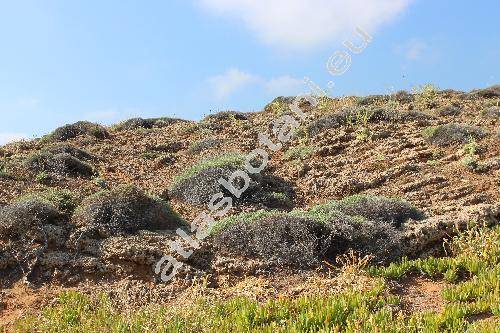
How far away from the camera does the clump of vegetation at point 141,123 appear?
1958 centimetres

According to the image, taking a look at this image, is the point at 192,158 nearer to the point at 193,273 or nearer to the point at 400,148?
the point at 400,148

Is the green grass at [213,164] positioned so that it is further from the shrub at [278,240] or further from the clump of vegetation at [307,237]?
the shrub at [278,240]

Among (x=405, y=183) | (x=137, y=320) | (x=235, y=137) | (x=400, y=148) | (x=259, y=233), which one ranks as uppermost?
(x=235, y=137)

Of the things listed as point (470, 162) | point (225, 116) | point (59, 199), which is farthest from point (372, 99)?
point (59, 199)

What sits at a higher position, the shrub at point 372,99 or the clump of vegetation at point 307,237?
the shrub at point 372,99

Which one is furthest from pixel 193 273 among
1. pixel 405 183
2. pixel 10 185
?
pixel 405 183

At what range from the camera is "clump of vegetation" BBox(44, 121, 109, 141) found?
17469mm

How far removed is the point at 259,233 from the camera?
8125mm

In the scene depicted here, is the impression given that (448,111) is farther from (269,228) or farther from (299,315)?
(299,315)

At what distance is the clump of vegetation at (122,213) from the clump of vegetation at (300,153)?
5.54 metres

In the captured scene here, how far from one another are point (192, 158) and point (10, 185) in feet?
17.2

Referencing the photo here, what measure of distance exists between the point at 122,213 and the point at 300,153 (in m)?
6.61

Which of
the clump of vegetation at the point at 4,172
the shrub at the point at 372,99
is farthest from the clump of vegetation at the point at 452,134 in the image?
the clump of vegetation at the point at 4,172

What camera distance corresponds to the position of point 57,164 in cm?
1231
